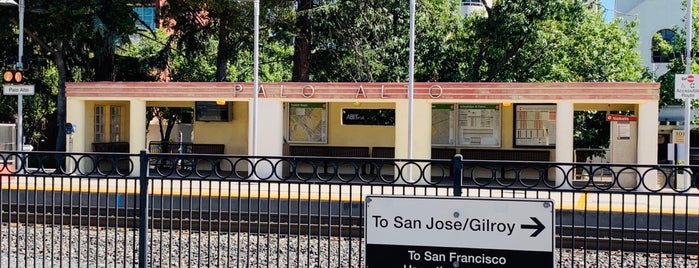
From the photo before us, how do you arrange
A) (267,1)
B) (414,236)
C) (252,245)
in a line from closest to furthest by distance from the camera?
1. (414,236)
2. (252,245)
3. (267,1)

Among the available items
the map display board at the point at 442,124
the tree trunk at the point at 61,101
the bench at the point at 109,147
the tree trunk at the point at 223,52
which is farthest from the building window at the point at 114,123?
the map display board at the point at 442,124

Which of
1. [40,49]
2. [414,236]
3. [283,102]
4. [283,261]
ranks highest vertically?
[40,49]

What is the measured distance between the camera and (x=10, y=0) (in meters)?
23.9

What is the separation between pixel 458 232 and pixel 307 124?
21.2 metres

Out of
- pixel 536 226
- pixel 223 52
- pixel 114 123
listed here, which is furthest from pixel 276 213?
pixel 223 52

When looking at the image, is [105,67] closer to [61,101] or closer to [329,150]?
[61,101]

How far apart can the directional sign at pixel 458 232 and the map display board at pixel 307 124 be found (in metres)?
20.7

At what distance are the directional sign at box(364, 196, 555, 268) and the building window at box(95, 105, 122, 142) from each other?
23.6 metres

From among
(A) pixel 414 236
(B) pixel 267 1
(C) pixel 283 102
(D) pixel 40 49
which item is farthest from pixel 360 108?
(A) pixel 414 236

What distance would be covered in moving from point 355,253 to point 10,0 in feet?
59.9

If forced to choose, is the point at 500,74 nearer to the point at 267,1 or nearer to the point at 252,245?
the point at 267,1

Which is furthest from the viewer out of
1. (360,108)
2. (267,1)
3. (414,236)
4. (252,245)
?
(267,1)

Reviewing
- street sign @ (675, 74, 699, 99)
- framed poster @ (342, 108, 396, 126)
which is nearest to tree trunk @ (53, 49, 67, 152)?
framed poster @ (342, 108, 396, 126)

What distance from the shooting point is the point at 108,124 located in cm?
2714
